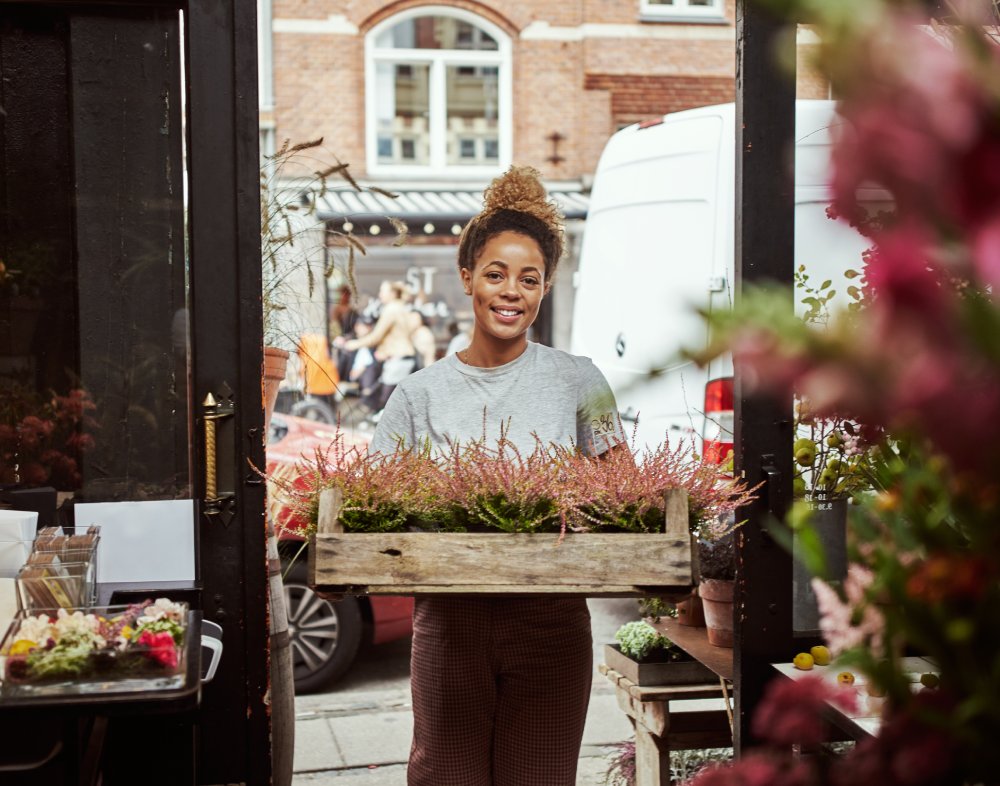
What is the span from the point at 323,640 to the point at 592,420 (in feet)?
9.60

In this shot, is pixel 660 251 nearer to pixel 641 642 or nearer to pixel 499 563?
pixel 641 642

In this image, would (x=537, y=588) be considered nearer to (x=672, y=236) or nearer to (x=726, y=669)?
(x=726, y=669)

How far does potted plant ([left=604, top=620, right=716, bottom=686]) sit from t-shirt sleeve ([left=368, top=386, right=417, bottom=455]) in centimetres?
100

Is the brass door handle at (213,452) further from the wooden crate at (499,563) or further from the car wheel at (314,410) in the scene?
the car wheel at (314,410)

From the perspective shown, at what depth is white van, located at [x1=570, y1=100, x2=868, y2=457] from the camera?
5426 mm

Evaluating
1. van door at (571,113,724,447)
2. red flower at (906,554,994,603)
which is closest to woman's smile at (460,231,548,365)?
red flower at (906,554,994,603)

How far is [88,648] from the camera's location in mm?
2033

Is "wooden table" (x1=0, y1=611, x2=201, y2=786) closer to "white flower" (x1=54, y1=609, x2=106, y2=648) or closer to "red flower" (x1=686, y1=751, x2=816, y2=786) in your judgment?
"white flower" (x1=54, y1=609, x2=106, y2=648)

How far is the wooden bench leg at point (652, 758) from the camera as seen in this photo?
11.0ft

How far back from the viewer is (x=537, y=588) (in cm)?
238

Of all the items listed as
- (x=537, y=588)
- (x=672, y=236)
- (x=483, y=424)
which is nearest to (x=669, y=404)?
(x=672, y=236)

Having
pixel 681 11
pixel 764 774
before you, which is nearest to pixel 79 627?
pixel 764 774

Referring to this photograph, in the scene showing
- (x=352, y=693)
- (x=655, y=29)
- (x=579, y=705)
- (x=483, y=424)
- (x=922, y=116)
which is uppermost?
(x=655, y=29)

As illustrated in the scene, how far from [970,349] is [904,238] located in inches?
3.5
